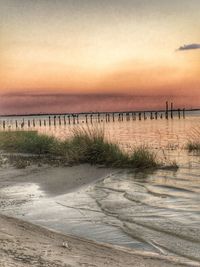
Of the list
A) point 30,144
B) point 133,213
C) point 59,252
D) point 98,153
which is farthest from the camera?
point 30,144

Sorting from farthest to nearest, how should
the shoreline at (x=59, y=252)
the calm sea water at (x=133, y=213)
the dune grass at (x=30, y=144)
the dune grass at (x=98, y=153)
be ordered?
the dune grass at (x=30, y=144) → the dune grass at (x=98, y=153) → the calm sea water at (x=133, y=213) → the shoreline at (x=59, y=252)

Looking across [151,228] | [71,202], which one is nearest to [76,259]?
[151,228]

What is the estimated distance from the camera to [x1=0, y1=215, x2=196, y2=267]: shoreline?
562 cm

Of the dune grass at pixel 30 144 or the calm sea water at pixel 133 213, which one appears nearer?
the calm sea water at pixel 133 213

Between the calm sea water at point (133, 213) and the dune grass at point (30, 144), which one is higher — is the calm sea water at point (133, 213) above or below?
below

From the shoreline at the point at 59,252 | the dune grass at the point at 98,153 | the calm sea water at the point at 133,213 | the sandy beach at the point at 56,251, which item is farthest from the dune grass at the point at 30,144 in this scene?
the shoreline at the point at 59,252

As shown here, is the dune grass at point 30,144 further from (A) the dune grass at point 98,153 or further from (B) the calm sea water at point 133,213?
(B) the calm sea water at point 133,213

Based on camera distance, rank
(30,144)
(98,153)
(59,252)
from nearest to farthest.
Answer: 1. (59,252)
2. (98,153)
3. (30,144)

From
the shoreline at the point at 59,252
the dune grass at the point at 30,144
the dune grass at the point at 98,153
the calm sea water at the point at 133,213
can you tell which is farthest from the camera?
the dune grass at the point at 30,144

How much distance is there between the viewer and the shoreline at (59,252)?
562 cm

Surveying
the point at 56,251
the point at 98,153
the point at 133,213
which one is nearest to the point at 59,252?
the point at 56,251

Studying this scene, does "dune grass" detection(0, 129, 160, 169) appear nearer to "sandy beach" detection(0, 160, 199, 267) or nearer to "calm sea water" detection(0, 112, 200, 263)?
"calm sea water" detection(0, 112, 200, 263)

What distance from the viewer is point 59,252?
6262mm

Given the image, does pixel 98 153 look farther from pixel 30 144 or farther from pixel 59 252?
pixel 59 252
